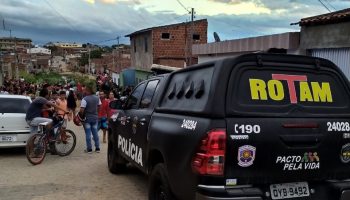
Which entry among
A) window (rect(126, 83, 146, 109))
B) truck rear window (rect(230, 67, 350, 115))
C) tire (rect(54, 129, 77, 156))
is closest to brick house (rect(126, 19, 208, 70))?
tire (rect(54, 129, 77, 156))

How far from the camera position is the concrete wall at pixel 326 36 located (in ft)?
41.1

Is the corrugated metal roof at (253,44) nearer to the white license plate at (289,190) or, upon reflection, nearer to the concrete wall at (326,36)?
the concrete wall at (326,36)

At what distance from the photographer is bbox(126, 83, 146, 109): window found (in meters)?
7.40

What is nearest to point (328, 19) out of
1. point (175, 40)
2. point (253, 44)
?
point (253, 44)

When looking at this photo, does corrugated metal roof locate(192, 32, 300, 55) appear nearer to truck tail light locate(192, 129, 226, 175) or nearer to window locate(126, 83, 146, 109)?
window locate(126, 83, 146, 109)

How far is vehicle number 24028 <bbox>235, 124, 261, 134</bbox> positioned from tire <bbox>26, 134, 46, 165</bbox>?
7002 millimetres

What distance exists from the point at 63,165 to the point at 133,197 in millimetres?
3251

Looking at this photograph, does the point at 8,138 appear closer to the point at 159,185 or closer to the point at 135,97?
the point at 135,97

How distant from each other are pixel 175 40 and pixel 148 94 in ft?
101

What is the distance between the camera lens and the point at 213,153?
159 inches

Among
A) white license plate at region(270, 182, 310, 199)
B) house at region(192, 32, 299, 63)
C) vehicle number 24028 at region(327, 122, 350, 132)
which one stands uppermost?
house at region(192, 32, 299, 63)

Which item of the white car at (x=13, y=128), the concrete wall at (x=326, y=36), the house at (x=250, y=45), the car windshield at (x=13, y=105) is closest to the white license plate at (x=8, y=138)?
the white car at (x=13, y=128)

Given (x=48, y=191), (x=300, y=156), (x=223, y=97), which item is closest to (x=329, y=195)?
(x=300, y=156)

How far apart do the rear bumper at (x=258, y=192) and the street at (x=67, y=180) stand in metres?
3.22
